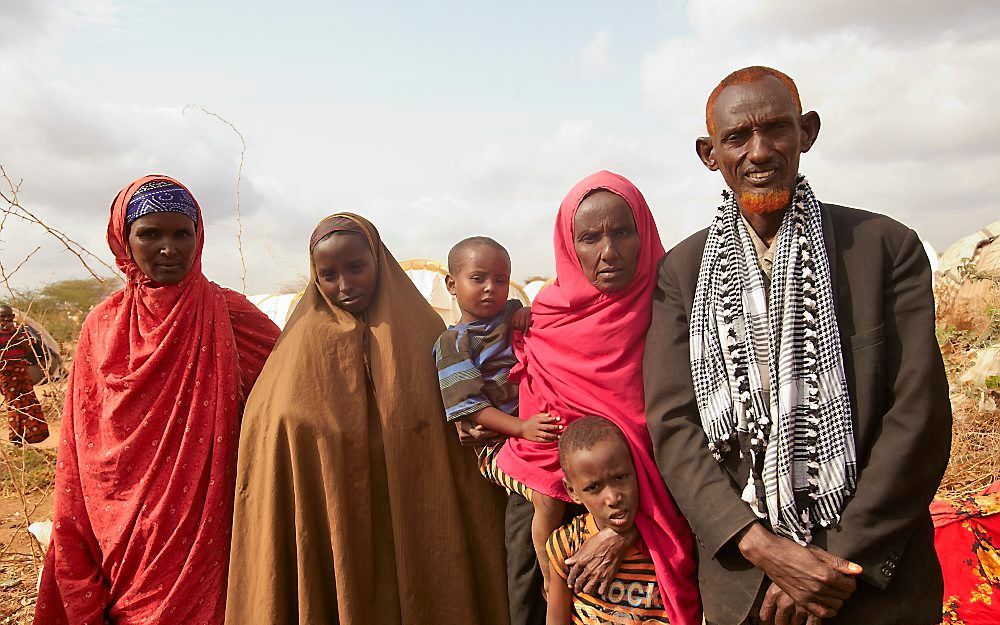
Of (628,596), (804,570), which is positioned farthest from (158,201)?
(804,570)

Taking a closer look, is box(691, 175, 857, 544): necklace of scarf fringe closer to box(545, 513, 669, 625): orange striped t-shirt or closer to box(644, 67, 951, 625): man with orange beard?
box(644, 67, 951, 625): man with orange beard

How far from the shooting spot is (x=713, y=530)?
186 cm

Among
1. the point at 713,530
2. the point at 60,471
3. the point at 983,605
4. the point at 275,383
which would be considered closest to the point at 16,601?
the point at 60,471

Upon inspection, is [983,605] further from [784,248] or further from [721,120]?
[721,120]

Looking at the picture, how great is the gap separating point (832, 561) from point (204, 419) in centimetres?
235

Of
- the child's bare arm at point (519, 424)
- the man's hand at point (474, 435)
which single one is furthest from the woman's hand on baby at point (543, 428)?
the man's hand at point (474, 435)

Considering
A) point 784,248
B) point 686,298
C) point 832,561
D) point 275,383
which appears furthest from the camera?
point 275,383

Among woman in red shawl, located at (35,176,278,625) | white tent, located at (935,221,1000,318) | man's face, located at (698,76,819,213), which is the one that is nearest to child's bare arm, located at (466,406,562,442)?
man's face, located at (698,76,819,213)

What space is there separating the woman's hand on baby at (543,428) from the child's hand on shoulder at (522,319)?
1.47ft

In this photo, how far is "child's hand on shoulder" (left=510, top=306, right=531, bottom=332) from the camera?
8.87ft

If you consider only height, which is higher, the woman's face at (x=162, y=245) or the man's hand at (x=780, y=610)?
the woman's face at (x=162, y=245)

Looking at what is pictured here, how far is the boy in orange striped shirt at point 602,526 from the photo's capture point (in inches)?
82.7

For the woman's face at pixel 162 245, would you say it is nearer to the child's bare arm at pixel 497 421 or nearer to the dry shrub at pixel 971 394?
the child's bare arm at pixel 497 421

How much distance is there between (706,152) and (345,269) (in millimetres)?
1516
